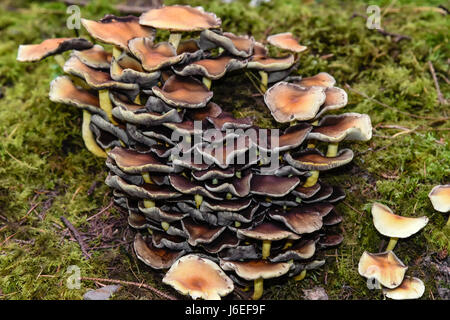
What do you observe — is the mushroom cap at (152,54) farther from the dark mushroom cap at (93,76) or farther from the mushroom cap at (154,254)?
the mushroom cap at (154,254)

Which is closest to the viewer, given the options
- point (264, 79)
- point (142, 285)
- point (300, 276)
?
point (142, 285)

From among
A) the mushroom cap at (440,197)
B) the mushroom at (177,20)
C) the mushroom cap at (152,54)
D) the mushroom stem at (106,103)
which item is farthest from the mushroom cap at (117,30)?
the mushroom cap at (440,197)

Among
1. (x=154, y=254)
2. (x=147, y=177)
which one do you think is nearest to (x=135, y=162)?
(x=147, y=177)

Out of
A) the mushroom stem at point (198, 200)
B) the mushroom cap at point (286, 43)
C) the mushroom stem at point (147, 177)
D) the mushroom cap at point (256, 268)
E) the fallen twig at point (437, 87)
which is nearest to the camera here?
the mushroom cap at point (256, 268)

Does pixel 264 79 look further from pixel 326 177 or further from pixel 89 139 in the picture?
pixel 89 139

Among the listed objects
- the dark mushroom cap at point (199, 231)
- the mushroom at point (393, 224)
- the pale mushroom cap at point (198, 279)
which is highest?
the mushroom at point (393, 224)

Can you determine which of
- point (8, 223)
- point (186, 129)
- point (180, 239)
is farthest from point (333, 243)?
point (8, 223)

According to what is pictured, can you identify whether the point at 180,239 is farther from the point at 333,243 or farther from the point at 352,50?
the point at 352,50
